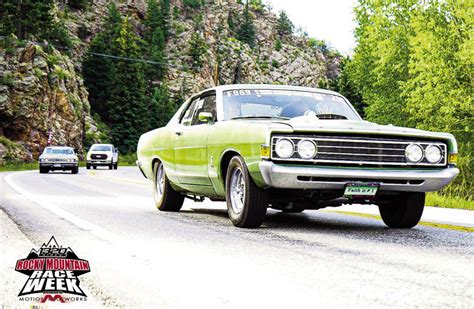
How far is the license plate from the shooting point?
6.90 meters

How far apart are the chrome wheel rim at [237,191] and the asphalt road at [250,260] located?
0.28 metres

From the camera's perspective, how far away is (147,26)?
13288cm

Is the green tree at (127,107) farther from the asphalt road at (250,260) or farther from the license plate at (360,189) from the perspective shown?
the license plate at (360,189)

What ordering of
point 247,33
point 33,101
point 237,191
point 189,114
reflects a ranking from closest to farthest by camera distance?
point 237,191
point 189,114
point 33,101
point 247,33

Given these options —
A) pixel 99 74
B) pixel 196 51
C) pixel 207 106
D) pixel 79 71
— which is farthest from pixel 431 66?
pixel 196 51

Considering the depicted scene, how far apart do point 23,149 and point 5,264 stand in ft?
157

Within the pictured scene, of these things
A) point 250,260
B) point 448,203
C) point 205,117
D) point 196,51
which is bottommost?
point 448,203

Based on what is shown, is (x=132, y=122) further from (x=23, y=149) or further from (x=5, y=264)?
(x=5, y=264)

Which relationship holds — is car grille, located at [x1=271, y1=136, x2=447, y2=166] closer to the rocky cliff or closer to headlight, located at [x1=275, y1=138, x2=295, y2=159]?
Answer: headlight, located at [x1=275, y1=138, x2=295, y2=159]

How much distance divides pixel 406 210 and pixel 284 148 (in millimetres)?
1937

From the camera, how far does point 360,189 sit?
693 centimetres

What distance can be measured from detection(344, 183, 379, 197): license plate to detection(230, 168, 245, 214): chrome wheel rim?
3.87 feet

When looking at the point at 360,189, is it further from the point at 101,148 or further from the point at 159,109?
the point at 159,109

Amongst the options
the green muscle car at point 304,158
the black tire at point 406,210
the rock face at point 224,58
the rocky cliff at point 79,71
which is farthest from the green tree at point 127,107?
the black tire at point 406,210
